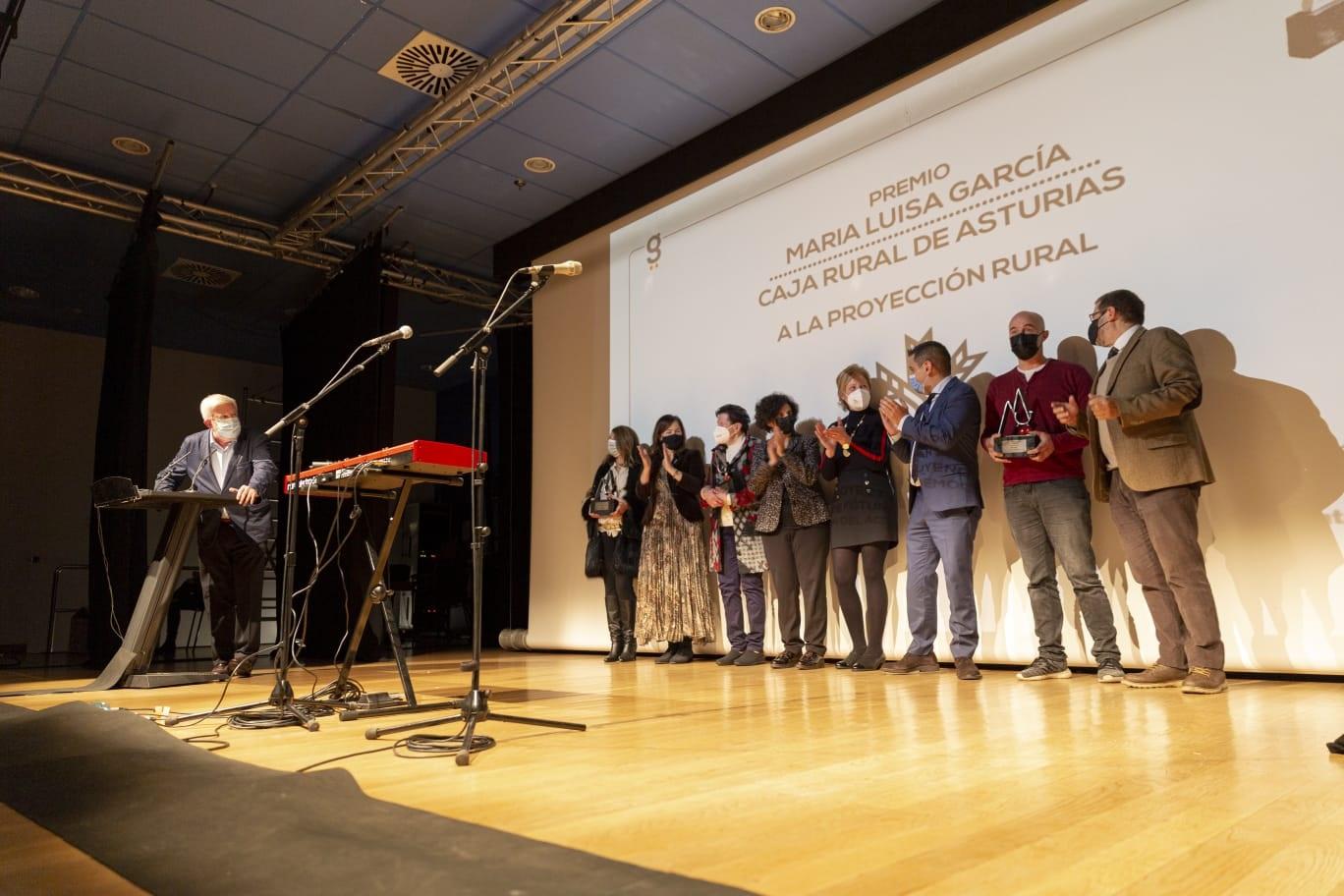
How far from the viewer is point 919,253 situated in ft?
15.7

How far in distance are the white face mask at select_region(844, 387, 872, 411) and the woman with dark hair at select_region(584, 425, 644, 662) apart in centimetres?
169

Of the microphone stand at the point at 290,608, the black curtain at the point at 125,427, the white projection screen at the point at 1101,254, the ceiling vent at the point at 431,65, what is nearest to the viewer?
the microphone stand at the point at 290,608

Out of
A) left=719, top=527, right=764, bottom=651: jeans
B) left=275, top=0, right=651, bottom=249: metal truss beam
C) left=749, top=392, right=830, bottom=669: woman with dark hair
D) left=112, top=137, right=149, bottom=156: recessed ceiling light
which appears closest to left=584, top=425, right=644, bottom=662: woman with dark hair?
left=719, top=527, right=764, bottom=651: jeans

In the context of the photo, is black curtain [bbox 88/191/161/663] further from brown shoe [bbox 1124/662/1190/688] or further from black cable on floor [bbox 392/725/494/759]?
brown shoe [bbox 1124/662/1190/688]

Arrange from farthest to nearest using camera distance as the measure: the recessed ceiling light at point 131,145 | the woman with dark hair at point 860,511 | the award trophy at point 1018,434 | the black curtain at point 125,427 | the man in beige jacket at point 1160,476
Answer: the recessed ceiling light at point 131,145 < the black curtain at point 125,427 < the woman with dark hair at point 860,511 < the award trophy at point 1018,434 < the man in beige jacket at point 1160,476

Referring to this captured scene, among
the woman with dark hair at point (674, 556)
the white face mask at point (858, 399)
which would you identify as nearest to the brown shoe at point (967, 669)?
the white face mask at point (858, 399)

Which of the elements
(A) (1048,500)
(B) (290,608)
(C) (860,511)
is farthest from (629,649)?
(B) (290,608)

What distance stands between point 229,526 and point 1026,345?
430 centimetres

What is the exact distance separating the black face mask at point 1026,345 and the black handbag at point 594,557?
9.76 feet

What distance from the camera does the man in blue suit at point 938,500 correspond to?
402 centimetres

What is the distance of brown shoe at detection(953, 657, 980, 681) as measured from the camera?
3771 millimetres

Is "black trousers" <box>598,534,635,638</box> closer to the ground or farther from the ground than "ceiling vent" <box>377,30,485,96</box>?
closer to the ground

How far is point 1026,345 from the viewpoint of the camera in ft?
13.1

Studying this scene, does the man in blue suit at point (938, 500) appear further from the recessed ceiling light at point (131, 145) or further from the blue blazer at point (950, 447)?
the recessed ceiling light at point (131, 145)
